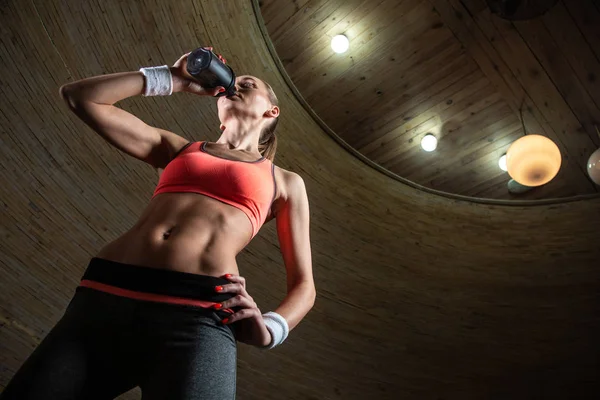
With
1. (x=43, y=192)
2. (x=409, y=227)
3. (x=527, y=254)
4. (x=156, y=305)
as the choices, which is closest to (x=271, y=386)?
(x=409, y=227)

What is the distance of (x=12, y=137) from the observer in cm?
325

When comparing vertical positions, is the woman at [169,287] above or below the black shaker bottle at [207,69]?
below

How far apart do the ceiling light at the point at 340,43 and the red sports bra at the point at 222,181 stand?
3.13 metres

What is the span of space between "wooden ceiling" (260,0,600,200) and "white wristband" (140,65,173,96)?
3119 millimetres

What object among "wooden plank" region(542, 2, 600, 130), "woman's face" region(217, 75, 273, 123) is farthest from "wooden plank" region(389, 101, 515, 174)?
"woman's face" region(217, 75, 273, 123)

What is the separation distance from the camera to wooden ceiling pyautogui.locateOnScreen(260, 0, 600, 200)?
421cm

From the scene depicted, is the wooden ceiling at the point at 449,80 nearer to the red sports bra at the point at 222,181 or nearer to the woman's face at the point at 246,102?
the woman's face at the point at 246,102

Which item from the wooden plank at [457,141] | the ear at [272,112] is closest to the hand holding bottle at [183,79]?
the ear at [272,112]

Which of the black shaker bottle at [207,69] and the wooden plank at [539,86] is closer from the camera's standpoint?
the black shaker bottle at [207,69]

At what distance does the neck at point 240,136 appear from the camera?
1.82m

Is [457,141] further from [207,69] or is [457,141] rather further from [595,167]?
[207,69]

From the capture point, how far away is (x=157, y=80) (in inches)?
58.1

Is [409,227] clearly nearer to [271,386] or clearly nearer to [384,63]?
[384,63]

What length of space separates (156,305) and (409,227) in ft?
13.2
